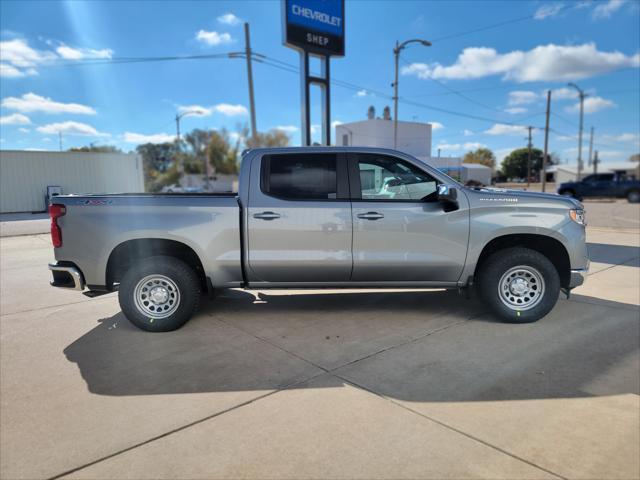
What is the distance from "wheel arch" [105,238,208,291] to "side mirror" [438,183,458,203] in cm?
270

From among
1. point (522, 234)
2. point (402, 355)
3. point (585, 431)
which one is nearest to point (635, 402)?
point (585, 431)

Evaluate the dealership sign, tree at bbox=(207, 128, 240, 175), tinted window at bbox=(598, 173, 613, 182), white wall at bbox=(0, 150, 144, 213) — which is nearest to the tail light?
the dealership sign

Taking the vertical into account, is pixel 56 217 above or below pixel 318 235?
above

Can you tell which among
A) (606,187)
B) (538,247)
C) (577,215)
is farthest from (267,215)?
(606,187)

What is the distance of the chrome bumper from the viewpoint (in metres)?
4.66

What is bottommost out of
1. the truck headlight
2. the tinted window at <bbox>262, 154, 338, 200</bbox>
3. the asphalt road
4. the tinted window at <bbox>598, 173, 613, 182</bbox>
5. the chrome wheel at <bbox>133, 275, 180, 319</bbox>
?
the asphalt road

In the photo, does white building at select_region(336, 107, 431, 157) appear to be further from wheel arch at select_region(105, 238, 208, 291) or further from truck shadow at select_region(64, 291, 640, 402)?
wheel arch at select_region(105, 238, 208, 291)

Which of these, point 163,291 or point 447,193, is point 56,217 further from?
point 447,193

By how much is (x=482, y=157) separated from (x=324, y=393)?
10586cm

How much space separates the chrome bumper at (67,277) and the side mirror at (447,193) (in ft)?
12.8

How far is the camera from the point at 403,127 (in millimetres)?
46125

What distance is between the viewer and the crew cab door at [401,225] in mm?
4738

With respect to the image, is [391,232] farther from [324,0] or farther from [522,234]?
[324,0]

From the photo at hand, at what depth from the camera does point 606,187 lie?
91.9ft
